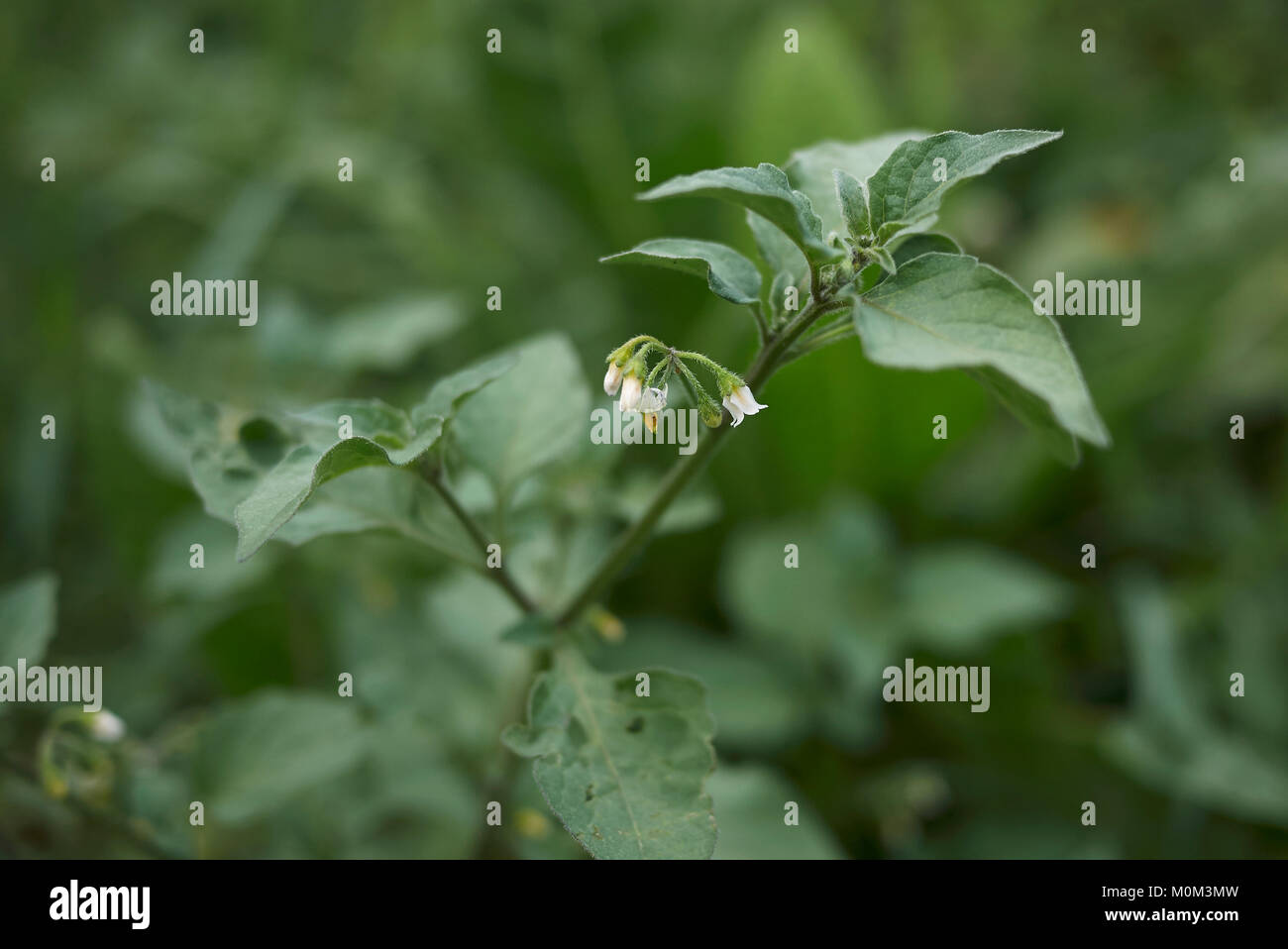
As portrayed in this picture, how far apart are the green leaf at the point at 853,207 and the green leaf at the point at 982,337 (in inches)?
1.9

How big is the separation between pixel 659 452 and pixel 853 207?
118cm

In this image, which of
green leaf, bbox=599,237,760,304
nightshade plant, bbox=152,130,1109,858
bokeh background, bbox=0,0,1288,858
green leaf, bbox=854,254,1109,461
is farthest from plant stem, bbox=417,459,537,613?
green leaf, bbox=854,254,1109,461

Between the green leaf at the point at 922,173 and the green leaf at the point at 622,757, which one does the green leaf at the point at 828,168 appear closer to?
the green leaf at the point at 922,173

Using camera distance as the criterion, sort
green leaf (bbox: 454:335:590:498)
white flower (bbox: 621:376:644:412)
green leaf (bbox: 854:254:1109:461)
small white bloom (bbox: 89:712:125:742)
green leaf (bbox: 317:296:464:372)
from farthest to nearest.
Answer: green leaf (bbox: 317:296:464:372) → small white bloom (bbox: 89:712:125:742) → green leaf (bbox: 454:335:590:498) → white flower (bbox: 621:376:644:412) → green leaf (bbox: 854:254:1109:461)

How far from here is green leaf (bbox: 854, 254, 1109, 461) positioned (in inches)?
26.1

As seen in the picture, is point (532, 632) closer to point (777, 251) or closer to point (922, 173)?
point (777, 251)

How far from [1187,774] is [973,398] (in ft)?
2.46

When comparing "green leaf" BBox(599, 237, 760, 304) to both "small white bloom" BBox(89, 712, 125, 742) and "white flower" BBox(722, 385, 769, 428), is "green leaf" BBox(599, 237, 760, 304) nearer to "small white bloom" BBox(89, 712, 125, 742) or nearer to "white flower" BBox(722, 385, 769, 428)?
"white flower" BBox(722, 385, 769, 428)

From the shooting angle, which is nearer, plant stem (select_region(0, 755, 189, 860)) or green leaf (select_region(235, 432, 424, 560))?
green leaf (select_region(235, 432, 424, 560))

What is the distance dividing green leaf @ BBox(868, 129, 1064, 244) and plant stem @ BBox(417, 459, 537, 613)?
396 millimetres

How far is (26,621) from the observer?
1084 millimetres

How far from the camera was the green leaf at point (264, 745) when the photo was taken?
1179 millimetres

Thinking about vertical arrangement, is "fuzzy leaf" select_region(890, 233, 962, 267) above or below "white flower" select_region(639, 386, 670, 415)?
above

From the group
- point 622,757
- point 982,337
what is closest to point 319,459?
point 622,757
